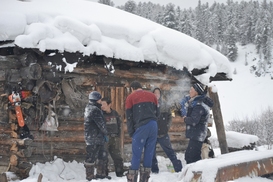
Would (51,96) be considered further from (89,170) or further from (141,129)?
(141,129)

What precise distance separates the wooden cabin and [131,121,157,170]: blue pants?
7.42ft

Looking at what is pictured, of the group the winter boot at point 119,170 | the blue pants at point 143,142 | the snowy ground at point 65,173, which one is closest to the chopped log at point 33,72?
the snowy ground at point 65,173

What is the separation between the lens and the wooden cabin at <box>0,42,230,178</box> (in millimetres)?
6547

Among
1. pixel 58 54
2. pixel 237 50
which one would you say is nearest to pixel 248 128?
pixel 58 54

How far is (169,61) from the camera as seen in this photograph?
318 inches

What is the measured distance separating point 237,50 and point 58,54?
1953 inches

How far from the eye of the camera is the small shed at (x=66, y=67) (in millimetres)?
6496

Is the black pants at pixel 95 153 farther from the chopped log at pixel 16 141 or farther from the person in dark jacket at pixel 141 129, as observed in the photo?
the chopped log at pixel 16 141

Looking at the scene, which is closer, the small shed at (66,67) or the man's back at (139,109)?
the man's back at (139,109)

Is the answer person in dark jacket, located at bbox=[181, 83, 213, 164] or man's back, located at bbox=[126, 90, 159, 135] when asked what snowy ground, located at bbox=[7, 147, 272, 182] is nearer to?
person in dark jacket, located at bbox=[181, 83, 213, 164]

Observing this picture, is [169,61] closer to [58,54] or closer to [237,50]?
[58,54]

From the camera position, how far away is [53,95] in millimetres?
6805

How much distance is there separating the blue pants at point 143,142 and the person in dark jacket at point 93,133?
103 cm

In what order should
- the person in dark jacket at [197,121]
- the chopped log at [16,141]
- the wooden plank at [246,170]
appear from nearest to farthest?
1. the wooden plank at [246,170]
2. the person in dark jacket at [197,121]
3. the chopped log at [16,141]
